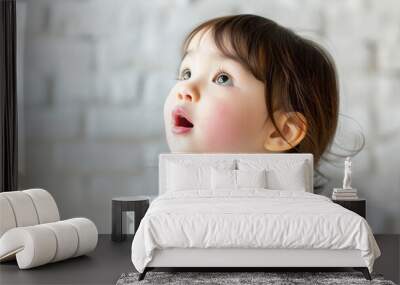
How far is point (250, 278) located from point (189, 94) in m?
2.37

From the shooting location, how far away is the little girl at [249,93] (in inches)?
243

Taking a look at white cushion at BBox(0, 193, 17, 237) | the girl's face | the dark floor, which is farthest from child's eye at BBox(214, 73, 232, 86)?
white cushion at BBox(0, 193, 17, 237)

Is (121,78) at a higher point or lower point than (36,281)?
higher

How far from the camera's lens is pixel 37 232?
4.70m

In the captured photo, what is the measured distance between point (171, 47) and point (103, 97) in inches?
33.1

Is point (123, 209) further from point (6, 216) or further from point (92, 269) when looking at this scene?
point (6, 216)

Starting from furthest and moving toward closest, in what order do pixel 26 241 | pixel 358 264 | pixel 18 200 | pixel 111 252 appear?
pixel 111 252 → pixel 18 200 → pixel 26 241 → pixel 358 264

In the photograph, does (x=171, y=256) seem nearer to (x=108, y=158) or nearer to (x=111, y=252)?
(x=111, y=252)

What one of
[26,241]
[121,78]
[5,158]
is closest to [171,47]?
[121,78]

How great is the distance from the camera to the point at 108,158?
6.52m

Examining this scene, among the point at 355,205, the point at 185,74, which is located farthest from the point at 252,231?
the point at 185,74

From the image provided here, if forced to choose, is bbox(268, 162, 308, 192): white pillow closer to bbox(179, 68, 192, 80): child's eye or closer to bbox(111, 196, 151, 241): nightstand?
bbox(111, 196, 151, 241): nightstand

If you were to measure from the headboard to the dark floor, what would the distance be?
823mm

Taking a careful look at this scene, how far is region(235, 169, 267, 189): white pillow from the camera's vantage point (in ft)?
18.4
